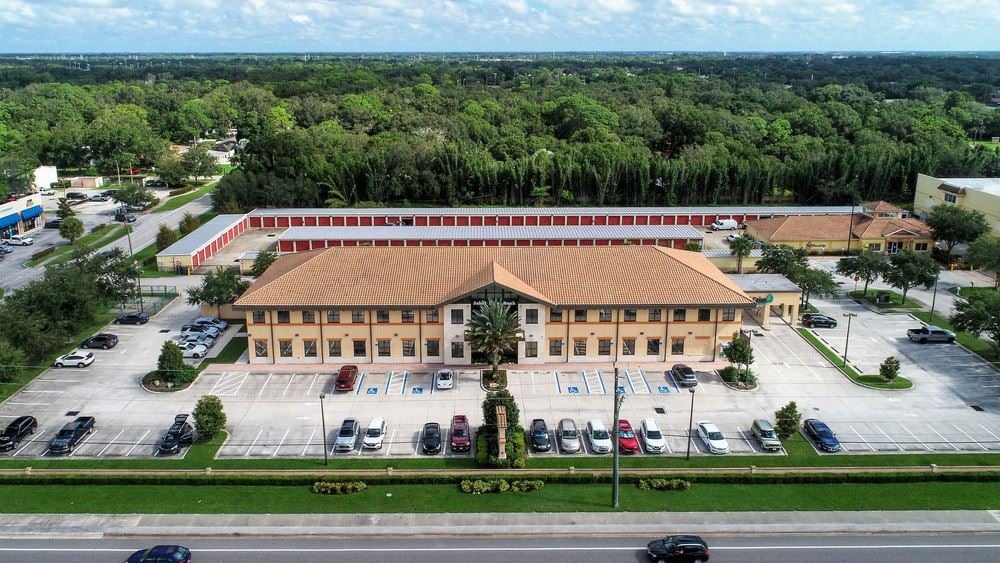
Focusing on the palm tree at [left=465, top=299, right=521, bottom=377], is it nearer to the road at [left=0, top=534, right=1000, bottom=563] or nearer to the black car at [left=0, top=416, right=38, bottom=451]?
the road at [left=0, top=534, right=1000, bottom=563]

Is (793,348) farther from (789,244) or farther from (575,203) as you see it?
(575,203)

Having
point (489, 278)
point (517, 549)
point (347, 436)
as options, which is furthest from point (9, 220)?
point (517, 549)

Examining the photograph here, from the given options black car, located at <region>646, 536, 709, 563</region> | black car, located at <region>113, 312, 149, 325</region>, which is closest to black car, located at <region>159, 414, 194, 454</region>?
black car, located at <region>113, 312, 149, 325</region>

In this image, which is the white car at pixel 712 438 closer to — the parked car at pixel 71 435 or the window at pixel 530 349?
the window at pixel 530 349

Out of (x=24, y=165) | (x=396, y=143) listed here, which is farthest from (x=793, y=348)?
(x=24, y=165)

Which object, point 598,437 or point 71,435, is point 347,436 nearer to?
point 598,437
